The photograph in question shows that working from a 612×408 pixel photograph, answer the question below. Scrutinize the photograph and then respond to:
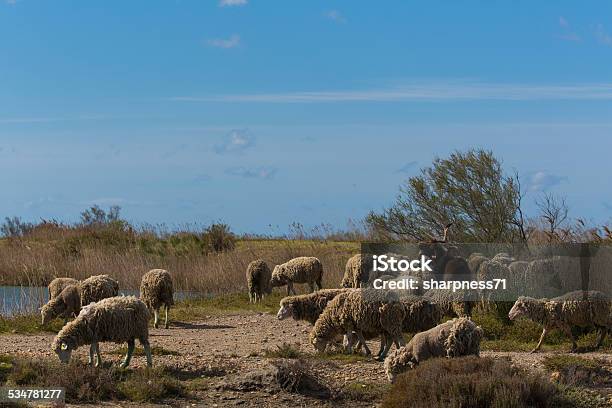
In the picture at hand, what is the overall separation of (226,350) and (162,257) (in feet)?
49.7

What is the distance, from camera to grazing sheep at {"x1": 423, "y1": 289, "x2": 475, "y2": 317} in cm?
1778

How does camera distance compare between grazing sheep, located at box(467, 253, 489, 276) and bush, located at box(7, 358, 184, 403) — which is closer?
bush, located at box(7, 358, 184, 403)

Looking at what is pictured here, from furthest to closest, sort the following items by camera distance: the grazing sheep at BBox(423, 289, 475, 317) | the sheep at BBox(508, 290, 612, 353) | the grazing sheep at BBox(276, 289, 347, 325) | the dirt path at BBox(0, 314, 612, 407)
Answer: the grazing sheep at BBox(423, 289, 475, 317), the grazing sheep at BBox(276, 289, 347, 325), the sheep at BBox(508, 290, 612, 353), the dirt path at BBox(0, 314, 612, 407)

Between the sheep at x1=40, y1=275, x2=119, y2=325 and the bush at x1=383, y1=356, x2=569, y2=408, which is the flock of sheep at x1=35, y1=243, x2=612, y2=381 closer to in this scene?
the sheep at x1=40, y1=275, x2=119, y2=325

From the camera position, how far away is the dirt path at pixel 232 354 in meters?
12.4

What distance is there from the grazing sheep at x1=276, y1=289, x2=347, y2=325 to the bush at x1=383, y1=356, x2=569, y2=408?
4297 millimetres

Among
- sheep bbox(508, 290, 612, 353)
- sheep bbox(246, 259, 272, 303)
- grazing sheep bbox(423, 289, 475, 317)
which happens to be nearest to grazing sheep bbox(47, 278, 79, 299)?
sheep bbox(246, 259, 272, 303)

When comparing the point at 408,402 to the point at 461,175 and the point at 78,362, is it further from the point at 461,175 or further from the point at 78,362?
the point at 461,175

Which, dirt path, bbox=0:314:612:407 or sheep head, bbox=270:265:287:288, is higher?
sheep head, bbox=270:265:287:288

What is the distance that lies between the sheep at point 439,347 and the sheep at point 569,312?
11.9ft

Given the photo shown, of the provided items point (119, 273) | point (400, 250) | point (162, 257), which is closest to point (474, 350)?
point (400, 250)

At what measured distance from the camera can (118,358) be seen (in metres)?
14.7

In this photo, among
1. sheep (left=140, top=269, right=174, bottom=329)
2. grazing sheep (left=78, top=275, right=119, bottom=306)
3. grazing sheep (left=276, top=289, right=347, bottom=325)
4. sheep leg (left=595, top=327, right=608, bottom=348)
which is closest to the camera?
grazing sheep (left=276, top=289, right=347, bottom=325)

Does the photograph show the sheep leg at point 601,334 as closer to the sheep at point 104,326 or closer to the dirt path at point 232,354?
the dirt path at point 232,354
